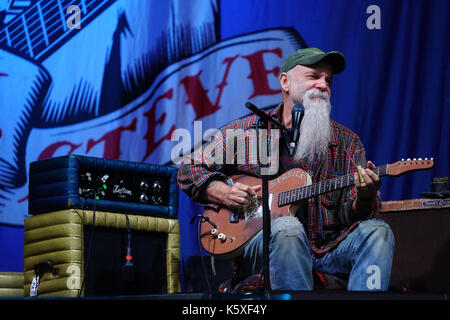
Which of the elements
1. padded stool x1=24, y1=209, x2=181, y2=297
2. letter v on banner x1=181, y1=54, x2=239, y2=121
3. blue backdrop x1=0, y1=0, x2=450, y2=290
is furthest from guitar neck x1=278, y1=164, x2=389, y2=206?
letter v on banner x1=181, y1=54, x2=239, y2=121

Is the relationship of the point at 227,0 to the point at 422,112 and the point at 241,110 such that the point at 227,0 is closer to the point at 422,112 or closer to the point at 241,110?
the point at 241,110

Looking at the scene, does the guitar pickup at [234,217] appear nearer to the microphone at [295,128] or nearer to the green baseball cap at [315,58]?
the microphone at [295,128]

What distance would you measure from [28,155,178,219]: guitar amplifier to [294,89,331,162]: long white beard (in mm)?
796

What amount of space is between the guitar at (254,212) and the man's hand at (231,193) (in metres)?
0.04

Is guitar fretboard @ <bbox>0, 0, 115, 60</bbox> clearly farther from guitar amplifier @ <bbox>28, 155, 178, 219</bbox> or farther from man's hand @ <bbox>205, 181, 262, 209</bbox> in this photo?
man's hand @ <bbox>205, 181, 262, 209</bbox>

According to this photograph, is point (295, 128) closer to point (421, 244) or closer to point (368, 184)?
point (368, 184)

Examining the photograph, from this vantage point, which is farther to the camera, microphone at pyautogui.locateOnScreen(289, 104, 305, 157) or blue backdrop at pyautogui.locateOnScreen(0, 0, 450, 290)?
blue backdrop at pyautogui.locateOnScreen(0, 0, 450, 290)

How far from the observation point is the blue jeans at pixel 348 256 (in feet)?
9.96

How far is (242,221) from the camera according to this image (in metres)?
3.49

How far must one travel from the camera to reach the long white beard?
11.6ft

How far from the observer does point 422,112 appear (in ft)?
14.2

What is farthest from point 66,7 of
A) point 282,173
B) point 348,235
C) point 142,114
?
point 348,235

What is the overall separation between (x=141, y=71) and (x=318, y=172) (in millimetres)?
1720

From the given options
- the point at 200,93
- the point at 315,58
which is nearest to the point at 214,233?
the point at 315,58
